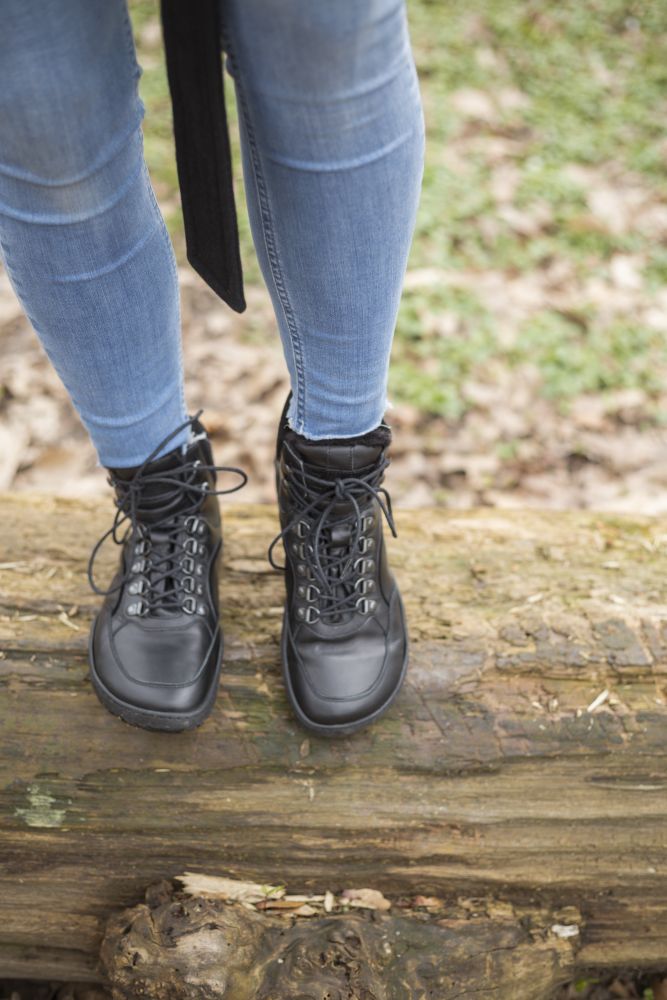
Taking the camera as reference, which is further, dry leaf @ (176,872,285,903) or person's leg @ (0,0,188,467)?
dry leaf @ (176,872,285,903)

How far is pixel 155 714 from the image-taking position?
59.6 inches

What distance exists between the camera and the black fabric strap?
1.06 metres

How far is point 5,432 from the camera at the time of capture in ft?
9.94

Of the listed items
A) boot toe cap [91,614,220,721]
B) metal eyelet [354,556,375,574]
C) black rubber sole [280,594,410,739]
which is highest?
metal eyelet [354,556,375,574]

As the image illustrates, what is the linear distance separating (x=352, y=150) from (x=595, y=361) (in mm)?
2422

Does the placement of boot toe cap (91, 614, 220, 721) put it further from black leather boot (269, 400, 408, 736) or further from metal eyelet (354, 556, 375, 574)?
metal eyelet (354, 556, 375, 574)

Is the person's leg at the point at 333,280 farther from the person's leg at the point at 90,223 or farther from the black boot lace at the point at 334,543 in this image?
the person's leg at the point at 90,223

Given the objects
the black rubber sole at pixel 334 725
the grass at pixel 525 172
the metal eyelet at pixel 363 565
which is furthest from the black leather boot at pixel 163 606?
the grass at pixel 525 172

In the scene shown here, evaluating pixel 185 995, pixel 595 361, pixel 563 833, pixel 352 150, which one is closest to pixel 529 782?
pixel 563 833

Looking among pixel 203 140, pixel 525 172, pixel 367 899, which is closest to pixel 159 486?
pixel 203 140

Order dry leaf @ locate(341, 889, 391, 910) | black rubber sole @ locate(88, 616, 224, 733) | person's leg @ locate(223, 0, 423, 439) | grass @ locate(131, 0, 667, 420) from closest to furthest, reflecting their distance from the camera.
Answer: person's leg @ locate(223, 0, 423, 439)
black rubber sole @ locate(88, 616, 224, 733)
dry leaf @ locate(341, 889, 391, 910)
grass @ locate(131, 0, 667, 420)

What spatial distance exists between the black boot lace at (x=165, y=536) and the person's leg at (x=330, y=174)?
341 mm

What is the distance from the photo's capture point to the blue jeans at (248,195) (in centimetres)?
102

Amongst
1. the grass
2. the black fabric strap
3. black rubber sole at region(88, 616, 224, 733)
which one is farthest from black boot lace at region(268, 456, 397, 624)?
the grass
